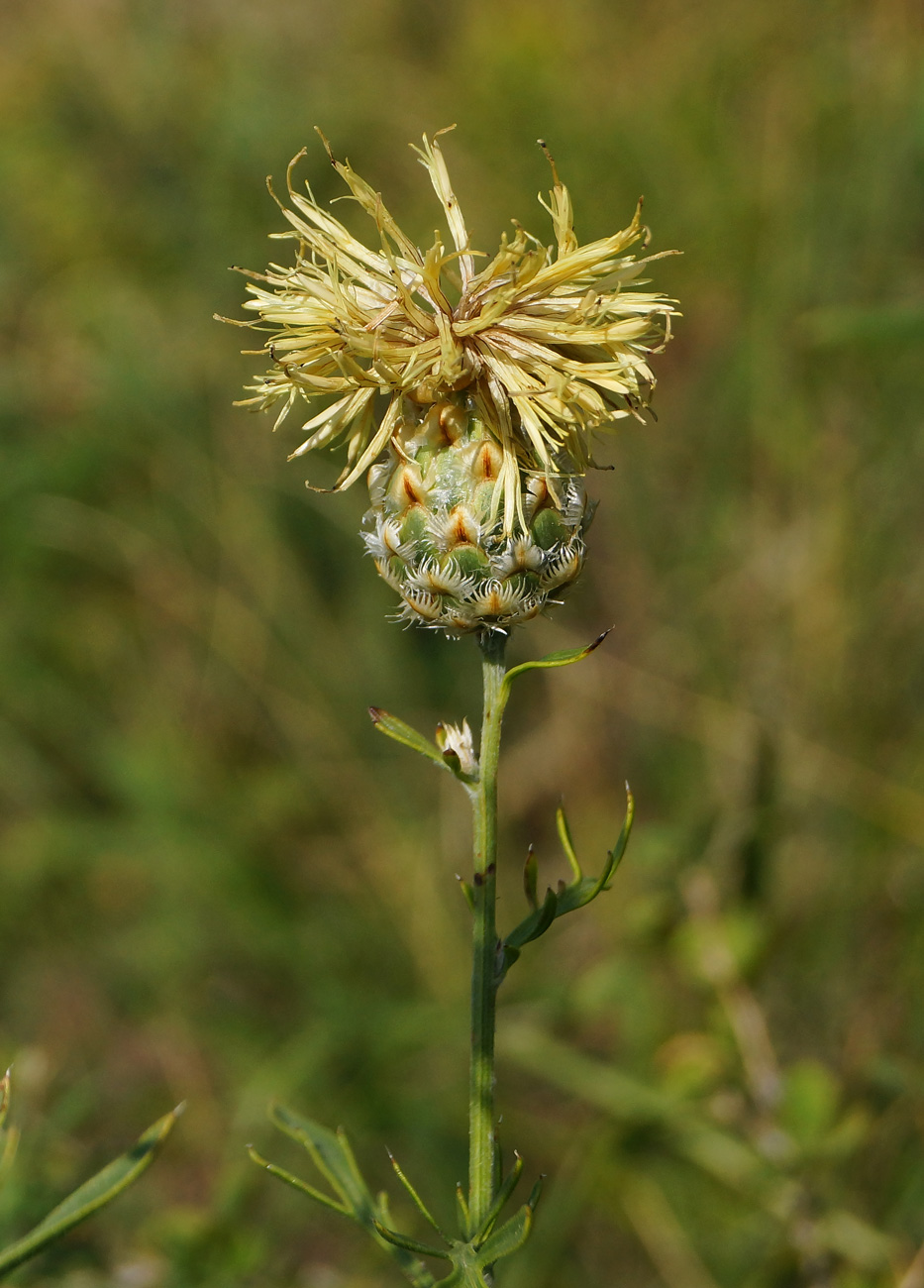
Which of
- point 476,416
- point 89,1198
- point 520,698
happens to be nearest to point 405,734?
point 476,416

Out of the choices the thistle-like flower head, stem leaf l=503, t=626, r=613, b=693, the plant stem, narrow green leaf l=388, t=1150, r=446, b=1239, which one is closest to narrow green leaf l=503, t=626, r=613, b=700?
stem leaf l=503, t=626, r=613, b=693

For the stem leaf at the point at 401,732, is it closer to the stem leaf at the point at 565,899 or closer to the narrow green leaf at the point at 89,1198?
the stem leaf at the point at 565,899

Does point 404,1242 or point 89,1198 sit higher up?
point 404,1242

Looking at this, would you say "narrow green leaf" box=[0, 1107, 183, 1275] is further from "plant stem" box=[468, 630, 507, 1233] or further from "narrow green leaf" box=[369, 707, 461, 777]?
"narrow green leaf" box=[369, 707, 461, 777]

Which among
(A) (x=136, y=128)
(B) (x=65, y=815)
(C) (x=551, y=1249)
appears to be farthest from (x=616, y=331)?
(A) (x=136, y=128)

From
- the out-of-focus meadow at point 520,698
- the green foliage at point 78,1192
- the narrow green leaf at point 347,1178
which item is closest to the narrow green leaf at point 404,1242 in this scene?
the narrow green leaf at point 347,1178

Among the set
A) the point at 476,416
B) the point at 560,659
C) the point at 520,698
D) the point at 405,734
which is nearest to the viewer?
the point at 560,659

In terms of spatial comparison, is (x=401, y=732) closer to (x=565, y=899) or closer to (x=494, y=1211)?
(x=565, y=899)
